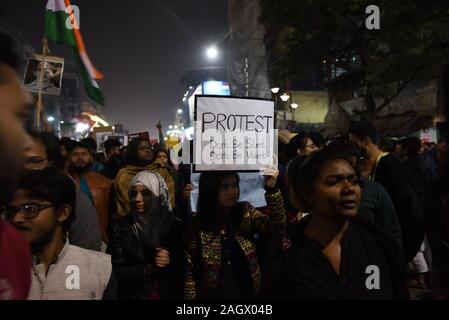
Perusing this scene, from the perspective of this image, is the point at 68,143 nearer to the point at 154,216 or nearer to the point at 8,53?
the point at 154,216

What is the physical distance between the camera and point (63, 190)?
247 centimetres

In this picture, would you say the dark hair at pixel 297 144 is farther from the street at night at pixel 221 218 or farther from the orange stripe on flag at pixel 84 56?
the orange stripe on flag at pixel 84 56

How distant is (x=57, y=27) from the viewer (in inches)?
264

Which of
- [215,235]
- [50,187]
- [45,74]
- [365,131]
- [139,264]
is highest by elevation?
[45,74]

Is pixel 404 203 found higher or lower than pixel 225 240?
higher

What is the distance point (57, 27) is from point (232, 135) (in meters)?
4.49

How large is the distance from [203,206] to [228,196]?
0.72 feet

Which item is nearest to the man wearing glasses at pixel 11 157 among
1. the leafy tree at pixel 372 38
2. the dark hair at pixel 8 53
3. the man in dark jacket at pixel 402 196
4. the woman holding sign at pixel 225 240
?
the dark hair at pixel 8 53

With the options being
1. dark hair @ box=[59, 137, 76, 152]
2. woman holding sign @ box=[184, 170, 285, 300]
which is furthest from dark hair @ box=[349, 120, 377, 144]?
dark hair @ box=[59, 137, 76, 152]

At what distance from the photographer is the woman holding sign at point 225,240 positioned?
3010 mm

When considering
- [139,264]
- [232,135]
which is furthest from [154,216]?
[232,135]

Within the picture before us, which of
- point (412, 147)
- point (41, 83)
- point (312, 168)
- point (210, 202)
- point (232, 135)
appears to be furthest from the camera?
point (412, 147)
